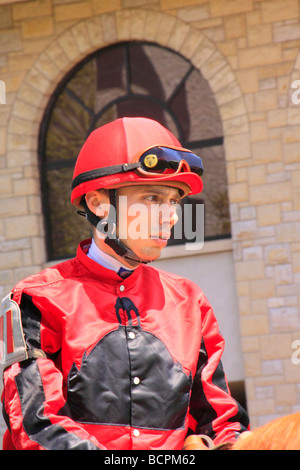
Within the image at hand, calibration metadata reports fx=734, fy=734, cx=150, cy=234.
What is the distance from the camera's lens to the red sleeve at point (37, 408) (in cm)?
196

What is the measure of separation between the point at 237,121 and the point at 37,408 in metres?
5.95

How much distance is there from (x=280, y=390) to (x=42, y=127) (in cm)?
386

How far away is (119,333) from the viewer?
225 centimetres

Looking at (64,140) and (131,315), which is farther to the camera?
(64,140)

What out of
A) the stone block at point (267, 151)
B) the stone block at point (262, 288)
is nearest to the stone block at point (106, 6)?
the stone block at point (267, 151)

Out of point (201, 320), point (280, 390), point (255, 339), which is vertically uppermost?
point (201, 320)

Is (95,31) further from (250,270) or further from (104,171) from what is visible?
(104,171)

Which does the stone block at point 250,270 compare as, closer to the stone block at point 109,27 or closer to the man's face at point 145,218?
the stone block at point 109,27

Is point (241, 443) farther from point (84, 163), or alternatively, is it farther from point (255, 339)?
point (255, 339)

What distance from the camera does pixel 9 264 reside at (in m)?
7.88

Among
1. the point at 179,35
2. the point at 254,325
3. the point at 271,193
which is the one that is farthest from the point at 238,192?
the point at 179,35

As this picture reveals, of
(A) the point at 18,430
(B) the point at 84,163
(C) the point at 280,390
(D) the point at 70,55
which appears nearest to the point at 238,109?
(D) the point at 70,55

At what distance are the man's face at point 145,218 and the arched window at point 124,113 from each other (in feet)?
18.0

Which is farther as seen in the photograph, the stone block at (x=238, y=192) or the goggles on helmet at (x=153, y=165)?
the stone block at (x=238, y=192)
